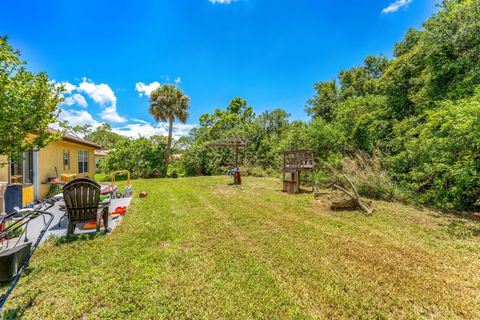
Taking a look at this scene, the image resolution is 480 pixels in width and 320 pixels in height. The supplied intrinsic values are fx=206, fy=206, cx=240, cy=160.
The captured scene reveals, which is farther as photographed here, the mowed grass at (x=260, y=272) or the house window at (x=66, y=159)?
A: the house window at (x=66, y=159)

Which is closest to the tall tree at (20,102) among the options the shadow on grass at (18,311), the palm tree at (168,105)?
the shadow on grass at (18,311)

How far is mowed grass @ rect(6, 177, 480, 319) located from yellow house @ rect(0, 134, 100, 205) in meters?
3.96

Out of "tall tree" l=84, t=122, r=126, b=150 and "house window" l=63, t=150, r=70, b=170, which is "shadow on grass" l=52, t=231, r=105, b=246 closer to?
"house window" l=63, t=150, r=70, b=170

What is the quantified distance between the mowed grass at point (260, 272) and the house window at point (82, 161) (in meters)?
8.62

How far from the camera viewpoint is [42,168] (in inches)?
302

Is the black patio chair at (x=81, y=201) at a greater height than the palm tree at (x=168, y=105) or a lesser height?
lesser

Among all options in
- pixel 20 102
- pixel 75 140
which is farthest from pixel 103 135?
pixel 20 102

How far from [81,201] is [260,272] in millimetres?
3636

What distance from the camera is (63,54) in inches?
374

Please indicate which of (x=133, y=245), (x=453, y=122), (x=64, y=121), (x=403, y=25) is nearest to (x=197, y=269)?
(x=133, y=245)

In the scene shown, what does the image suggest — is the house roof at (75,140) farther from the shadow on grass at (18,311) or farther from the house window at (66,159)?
Result: the shadow on grass at (18,311)

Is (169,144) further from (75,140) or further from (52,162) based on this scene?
(52,162)

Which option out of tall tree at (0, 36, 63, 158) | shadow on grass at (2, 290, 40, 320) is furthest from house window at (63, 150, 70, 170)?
shadow on grass at (2, 290, 40, 320)

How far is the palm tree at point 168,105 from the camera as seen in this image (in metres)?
18.1
